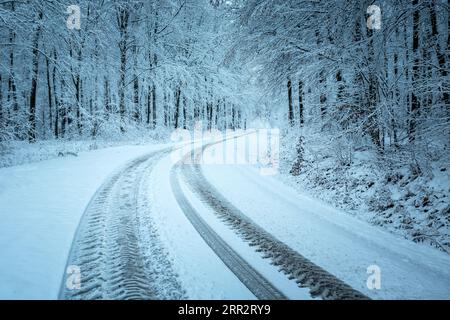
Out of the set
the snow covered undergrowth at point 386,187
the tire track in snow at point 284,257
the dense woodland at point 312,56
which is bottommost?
the tire track in snow at point 284,257

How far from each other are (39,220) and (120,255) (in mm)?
2290

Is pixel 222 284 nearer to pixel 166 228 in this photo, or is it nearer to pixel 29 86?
pixel 166 228

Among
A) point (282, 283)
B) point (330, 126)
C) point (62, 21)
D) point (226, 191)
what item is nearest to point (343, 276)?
point (282, 283)

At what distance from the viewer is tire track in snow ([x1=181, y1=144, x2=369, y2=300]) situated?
3653 millimetres

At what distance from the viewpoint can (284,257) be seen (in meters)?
4.51

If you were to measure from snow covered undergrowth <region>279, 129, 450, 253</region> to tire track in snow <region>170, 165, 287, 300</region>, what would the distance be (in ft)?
11.2

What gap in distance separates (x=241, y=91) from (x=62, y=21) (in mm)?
27281

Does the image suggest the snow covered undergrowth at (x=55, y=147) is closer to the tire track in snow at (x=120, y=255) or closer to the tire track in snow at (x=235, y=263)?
the tire track in snow at (x=120, y=255)

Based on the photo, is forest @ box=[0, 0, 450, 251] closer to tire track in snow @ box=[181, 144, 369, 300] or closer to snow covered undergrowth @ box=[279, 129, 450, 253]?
snow covered undergrowth @ box=[279, 129, 450, 253]

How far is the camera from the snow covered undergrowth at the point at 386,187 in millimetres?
5621

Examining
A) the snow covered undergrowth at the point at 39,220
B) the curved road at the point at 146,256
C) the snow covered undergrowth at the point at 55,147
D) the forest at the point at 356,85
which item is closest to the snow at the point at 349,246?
the curved road at the point at 146,256

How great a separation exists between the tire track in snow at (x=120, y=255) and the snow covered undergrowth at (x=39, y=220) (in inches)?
8.6

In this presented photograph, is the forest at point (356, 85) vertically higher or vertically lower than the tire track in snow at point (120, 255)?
higher
